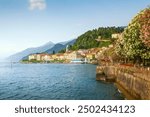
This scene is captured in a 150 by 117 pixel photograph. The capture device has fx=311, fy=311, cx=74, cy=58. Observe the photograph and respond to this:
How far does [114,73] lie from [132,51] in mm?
13324

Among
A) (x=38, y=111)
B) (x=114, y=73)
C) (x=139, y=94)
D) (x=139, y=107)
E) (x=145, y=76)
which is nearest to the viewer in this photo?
(x=38, y=111)

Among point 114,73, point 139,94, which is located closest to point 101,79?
point 114,73

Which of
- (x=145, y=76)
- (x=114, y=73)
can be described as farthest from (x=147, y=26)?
(x=114, y=73)

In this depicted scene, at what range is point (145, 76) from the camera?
26.5 meters

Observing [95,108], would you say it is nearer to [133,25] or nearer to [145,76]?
[145,76]

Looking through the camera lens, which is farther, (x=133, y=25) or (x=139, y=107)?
(x=133, y=25)

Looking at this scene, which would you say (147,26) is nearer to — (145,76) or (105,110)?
(145,76)

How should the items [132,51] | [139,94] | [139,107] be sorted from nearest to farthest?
[139,107] → [139,94] → [132,51]

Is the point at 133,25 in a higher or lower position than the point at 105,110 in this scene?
higher

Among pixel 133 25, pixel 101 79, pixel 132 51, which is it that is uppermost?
pixel 133 25

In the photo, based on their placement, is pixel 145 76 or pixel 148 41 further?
pixel 148 41

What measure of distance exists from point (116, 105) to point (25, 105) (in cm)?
431

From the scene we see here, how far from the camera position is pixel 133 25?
49.2 meters

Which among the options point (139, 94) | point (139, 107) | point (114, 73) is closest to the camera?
point (139, 107)
